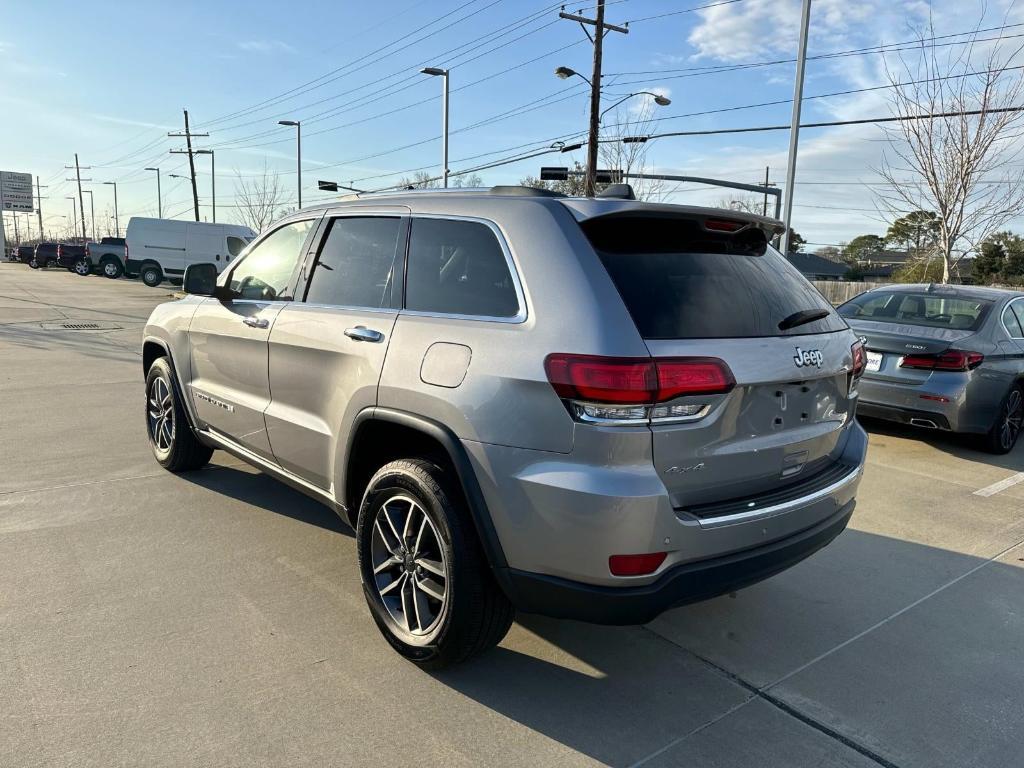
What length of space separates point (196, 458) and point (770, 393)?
13.1 feet

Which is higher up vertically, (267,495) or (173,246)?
(173,246)

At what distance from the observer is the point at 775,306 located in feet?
9.39

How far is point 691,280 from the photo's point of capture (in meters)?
2.67

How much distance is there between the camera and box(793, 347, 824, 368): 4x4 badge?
2.75 meters

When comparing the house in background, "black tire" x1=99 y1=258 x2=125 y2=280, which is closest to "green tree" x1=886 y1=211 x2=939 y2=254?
the house in background

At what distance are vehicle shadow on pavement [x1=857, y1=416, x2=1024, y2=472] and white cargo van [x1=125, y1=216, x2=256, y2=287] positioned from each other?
27.1 m

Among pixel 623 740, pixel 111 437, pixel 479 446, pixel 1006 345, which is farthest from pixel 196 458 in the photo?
pixel 1006 345

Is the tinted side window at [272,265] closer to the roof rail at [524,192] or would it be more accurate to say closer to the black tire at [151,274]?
the roof rail at [524,192]

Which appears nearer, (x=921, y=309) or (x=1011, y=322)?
(x=1011, y=322)

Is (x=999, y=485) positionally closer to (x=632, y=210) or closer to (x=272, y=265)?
(x=632, y=210)

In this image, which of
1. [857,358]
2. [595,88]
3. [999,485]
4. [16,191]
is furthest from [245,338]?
[16,191]

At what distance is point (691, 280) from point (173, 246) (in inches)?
1224

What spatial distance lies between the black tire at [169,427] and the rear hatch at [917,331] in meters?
5.32

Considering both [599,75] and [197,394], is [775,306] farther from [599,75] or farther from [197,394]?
[599,75]
